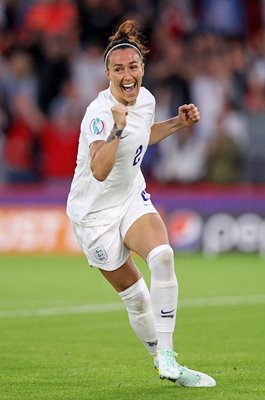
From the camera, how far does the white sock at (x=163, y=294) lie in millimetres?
7562

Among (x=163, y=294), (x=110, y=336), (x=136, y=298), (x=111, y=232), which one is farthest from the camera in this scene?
(x=110, y=336)

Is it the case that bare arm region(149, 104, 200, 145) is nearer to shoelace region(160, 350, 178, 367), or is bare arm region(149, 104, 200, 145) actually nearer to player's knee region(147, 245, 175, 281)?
player's knee region(147, 245, 175, 281)

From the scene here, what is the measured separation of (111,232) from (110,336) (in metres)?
2.90

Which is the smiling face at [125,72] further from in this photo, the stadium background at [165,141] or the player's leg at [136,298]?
the stadium background at [165,141]

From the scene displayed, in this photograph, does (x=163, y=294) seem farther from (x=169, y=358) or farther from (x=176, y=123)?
(x=176, y=123)

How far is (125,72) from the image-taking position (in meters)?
7.68

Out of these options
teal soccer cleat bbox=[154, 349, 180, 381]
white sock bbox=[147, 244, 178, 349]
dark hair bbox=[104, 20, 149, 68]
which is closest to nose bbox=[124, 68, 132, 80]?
dark hair bbox=[104, 20, 149, 68]

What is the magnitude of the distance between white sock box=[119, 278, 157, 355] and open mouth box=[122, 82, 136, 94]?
1.35 meters

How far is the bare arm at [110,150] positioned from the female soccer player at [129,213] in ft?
0.40

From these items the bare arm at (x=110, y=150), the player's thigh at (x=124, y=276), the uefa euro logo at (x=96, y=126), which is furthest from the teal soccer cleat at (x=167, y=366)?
the uefa euro logo at (x=96, y=126)

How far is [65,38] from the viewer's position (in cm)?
2080

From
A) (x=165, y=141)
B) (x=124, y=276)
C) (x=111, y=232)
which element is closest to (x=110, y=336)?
(x=124, y=276)

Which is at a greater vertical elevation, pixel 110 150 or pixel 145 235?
pixel 110 150

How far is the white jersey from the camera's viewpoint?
25.5ft
